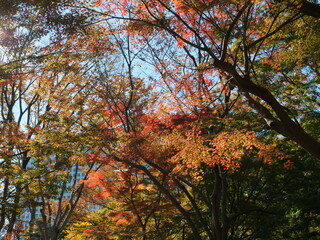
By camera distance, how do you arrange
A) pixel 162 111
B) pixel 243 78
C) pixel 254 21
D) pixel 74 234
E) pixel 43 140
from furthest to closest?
1. pixel 74 234
2. pixel 162 111
3. pixel 43 140
4. pixel 254 21
5. pixel 243 78

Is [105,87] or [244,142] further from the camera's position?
[105,87]

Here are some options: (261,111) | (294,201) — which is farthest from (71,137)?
(294,201)

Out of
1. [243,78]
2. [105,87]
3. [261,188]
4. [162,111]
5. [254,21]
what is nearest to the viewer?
[243,78]

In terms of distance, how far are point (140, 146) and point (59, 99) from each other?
11.5 ft

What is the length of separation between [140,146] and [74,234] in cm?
685

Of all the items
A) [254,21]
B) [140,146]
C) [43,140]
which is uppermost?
[254,21]

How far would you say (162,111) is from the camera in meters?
9.65

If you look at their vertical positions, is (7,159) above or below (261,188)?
above

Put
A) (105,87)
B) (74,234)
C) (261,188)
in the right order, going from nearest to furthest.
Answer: (105,87), (261,188), (74,234)

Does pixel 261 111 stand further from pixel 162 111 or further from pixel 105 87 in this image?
pixel 105 87

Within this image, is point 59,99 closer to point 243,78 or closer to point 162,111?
point 162,111

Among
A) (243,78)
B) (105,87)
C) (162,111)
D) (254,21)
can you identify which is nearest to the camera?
(243,78)

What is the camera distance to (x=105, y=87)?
10.3 meters

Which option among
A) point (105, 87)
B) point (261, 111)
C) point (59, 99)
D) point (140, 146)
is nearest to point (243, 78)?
point (261, 111)
